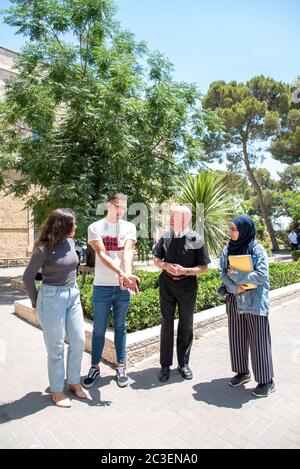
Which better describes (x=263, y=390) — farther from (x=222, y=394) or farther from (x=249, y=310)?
(x=249, y=310)

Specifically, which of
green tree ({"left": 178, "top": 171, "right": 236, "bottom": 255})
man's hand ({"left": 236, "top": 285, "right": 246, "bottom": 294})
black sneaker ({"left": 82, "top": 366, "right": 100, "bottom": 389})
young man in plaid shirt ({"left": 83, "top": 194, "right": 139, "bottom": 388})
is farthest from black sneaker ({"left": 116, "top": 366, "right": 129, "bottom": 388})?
green tree ({"left": 178, "top": 171, "right": 236, "bottom": 255})

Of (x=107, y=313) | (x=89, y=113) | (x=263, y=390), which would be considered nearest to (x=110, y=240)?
(x=107, y=313)

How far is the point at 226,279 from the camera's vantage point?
3.34 m

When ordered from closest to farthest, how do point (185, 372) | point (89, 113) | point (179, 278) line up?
point (179, 278) → point (185, 372) → point (89, 113)

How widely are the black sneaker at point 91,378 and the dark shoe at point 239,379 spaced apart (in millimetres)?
1447

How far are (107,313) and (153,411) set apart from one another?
104 cm

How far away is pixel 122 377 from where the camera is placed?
3377 millimetres

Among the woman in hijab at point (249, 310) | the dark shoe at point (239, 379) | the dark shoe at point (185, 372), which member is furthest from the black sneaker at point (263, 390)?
the dark shoe at point (185, 372)

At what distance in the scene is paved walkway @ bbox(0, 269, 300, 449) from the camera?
2.48 metres

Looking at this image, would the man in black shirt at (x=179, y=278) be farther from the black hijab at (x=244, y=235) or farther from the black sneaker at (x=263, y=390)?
the black sneaker at (x=263, y=390)

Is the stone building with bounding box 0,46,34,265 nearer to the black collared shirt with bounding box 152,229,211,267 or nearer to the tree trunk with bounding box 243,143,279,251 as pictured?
the black collared shirt with bounding box 152,229,211,267

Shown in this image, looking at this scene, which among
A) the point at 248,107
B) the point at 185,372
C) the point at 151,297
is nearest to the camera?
the point at 185,372
